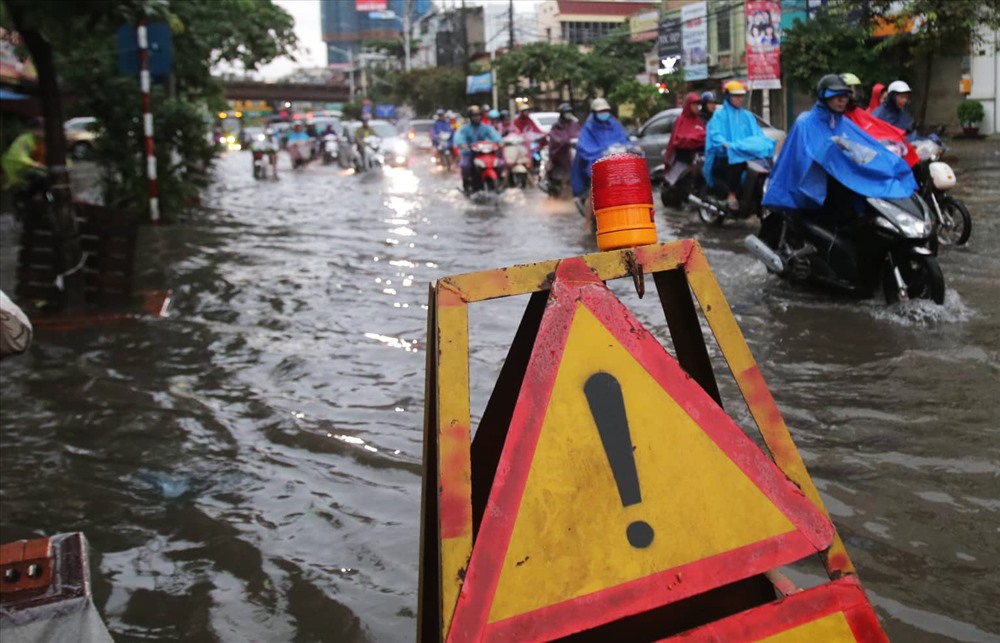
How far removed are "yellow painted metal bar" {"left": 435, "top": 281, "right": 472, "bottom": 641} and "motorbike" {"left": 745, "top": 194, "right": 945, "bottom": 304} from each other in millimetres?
4821

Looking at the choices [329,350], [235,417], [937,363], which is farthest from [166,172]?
[937,363]

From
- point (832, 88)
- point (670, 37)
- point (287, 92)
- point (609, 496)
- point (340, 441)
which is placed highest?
point (287, 92)

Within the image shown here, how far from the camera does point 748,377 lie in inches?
72.6

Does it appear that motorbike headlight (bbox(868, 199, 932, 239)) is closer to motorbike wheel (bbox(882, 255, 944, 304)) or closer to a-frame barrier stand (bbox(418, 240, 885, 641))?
motorbike wheel (bbox(882, 255, 944, 304))

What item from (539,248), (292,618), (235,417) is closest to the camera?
(292,618)

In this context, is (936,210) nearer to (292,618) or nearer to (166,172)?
(292,618)

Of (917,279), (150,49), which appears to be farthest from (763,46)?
(917,279)

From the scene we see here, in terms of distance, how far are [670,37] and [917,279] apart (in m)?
25.5

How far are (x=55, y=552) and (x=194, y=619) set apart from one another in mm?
666

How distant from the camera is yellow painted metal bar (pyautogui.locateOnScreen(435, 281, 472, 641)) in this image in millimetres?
1588

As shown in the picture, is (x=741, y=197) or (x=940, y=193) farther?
(x=741, y=197)

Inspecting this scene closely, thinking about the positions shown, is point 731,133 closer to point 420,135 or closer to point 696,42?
point 696,42

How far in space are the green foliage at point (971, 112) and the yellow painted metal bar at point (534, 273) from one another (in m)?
23.4

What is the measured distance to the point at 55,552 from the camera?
2.42m
